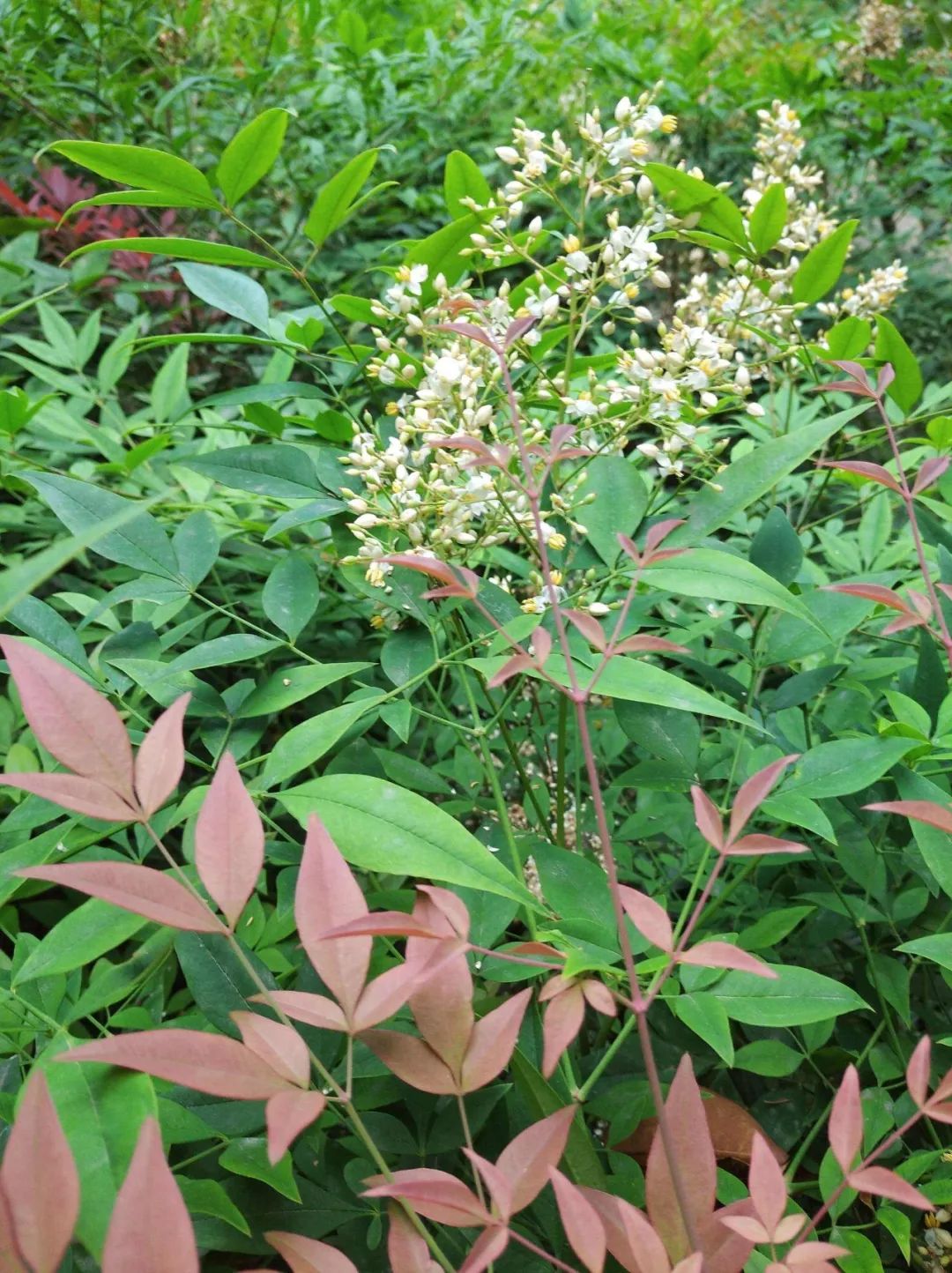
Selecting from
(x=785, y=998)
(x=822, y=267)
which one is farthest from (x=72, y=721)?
(x=822, y=267)

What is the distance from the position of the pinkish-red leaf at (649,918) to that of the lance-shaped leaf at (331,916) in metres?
0.10

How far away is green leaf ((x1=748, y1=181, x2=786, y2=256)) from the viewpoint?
64 cm

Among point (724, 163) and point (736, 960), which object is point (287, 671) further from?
point (724, 163)

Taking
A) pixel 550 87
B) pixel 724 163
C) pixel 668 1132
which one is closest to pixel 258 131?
pixel 668 1132

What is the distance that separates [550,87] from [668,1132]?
214cm

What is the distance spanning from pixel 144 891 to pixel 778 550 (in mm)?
411

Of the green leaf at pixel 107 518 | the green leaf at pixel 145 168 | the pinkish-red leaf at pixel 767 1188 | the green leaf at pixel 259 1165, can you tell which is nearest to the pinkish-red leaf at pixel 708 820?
the pinkish-red leaf at pixel 767 1188

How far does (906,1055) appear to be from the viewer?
560 mm

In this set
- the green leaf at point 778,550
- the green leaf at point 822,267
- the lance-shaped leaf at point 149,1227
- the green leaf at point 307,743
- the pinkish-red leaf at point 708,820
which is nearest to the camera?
the lance-shaped leaf at point 149,1227

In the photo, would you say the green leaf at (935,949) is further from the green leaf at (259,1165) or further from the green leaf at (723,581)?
the green leaf at (259,1165)

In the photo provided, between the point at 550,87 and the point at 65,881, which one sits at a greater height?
the point at 550,87

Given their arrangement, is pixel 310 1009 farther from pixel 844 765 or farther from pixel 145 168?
pixel 145 168

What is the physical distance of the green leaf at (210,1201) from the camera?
38 cm

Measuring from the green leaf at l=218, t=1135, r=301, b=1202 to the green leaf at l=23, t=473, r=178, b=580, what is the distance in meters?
0.32
